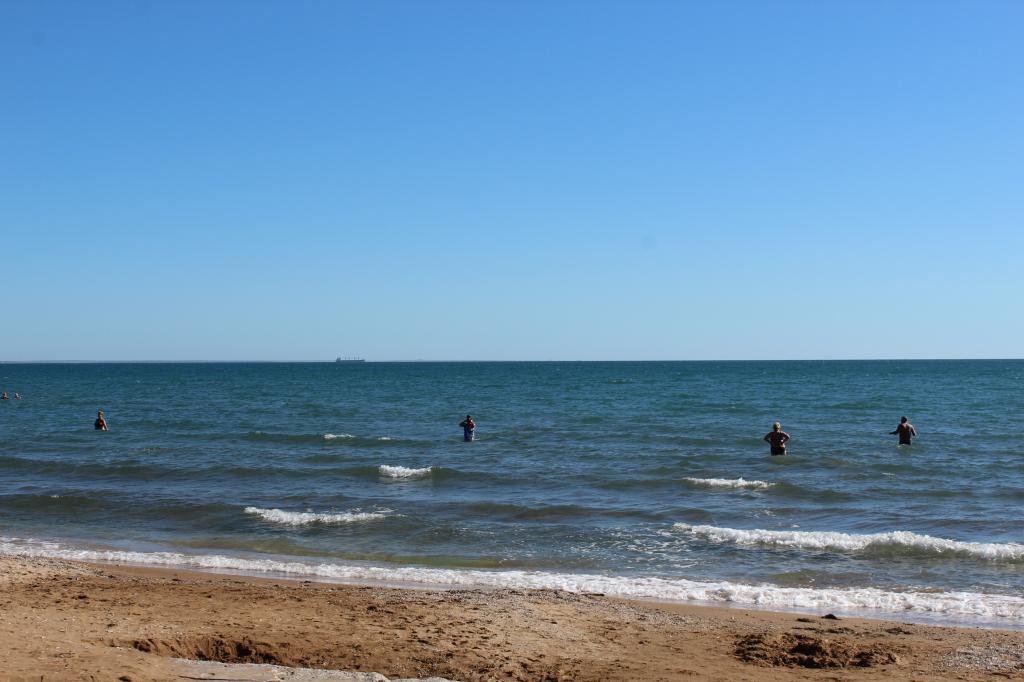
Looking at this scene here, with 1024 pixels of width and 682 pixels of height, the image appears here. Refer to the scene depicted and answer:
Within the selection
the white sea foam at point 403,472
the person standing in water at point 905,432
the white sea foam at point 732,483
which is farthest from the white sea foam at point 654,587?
the person standing in water at point 905,432

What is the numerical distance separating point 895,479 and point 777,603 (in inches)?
489

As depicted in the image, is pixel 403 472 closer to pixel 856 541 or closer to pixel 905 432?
pixel 856 541

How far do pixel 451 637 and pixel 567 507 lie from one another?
1011 centimetres

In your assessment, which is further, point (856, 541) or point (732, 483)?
point (732, 483)

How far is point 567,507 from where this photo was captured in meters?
18.6

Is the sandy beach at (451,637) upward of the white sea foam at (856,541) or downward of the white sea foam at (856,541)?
upward

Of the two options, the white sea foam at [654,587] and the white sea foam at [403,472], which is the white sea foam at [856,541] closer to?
the white sea foam at [654,587]

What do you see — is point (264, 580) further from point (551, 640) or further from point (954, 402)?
point (954, 402)

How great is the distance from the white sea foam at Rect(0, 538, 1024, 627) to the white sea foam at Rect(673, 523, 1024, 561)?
250cm

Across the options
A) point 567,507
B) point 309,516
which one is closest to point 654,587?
point 567,507

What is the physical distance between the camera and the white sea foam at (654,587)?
1127 centimetres

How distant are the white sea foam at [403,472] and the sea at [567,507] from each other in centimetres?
8

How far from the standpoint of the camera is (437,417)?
43.5 metres

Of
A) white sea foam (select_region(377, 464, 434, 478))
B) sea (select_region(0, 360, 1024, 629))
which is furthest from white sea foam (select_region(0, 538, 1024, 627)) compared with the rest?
white sea foam (select_region(377, 464, 434, 478))
